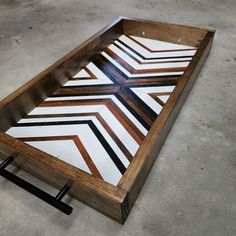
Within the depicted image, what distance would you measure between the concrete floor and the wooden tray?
89mm

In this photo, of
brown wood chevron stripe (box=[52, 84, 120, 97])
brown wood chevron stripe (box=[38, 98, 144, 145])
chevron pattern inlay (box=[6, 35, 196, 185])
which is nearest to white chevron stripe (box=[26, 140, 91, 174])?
chevron pattern inlay (box=[6, 35, 196, 185])

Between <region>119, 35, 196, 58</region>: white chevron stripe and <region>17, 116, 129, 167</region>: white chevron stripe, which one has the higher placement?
<region>119, 35, 196, 58</region>: white chevron stripe

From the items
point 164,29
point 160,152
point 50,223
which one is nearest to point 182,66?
point 164,29

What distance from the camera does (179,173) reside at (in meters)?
1.18

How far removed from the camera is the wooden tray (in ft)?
3.22

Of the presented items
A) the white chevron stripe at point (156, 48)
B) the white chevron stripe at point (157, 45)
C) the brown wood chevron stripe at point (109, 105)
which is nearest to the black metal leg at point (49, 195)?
the brown wood chevron stripe at point (109, 105)

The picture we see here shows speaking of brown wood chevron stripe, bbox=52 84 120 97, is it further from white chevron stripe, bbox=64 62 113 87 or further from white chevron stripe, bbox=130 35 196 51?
white chevron stripe, bbox=130 35 196 51

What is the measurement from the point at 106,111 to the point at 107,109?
0.02 m

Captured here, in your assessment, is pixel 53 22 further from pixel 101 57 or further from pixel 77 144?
pixel 77 144

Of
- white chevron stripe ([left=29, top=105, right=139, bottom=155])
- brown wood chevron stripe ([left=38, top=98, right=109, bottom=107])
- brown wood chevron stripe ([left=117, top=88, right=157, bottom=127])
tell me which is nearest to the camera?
white chevron stripe ([left=29, top=105, right=139, bottom=155])

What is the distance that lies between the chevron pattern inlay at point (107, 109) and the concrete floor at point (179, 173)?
18 cm

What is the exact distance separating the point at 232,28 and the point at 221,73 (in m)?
0.87

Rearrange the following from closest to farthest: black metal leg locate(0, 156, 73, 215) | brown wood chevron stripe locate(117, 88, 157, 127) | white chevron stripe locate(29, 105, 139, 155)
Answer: black metal leg locate(0, 156, 73, 215) < white chevron stripe locate(29, 105, 139, 155) < brown wood chevron stripe locate(117, 88, 157, 127)

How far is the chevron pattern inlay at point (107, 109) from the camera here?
4.14 feet
